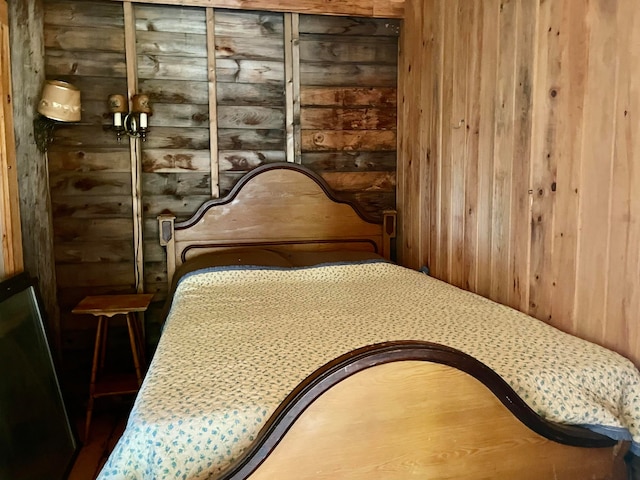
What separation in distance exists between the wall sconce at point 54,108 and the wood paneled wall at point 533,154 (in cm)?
188

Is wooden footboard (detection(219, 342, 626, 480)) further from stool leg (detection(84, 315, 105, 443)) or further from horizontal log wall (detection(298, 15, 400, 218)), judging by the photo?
horizontal log wall (detection(298, 15, 400, 218))

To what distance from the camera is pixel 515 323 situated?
1.79 m

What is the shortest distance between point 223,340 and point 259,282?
2.74ft

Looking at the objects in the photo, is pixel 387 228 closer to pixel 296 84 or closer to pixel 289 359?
Answer: pixel 296 84

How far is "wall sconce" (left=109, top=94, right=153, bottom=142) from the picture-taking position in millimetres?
2691

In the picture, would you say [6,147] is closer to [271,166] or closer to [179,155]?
[179,155]

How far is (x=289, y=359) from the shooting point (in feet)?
4.75

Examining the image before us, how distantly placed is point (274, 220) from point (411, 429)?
1900 millimetres

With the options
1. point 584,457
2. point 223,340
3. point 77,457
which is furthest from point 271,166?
point 584,457

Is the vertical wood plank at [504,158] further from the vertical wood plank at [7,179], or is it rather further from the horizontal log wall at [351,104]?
the vertical wood plank at [7,179]

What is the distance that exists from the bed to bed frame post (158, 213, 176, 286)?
849 millimetres

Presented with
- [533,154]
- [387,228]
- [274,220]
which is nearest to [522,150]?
[533,154]

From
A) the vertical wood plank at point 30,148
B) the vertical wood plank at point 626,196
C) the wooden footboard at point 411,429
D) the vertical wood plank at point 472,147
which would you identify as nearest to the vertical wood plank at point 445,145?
the vertical wood plank at point 472,147

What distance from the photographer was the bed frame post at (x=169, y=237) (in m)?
2.81
